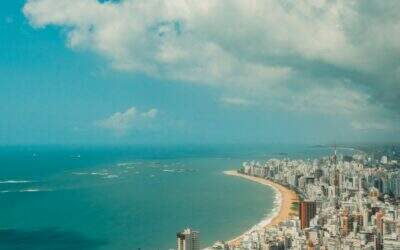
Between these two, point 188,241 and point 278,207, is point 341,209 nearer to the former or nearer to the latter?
point 278,207

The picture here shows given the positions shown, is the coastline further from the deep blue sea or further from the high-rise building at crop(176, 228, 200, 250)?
the high-rise building at crop(176, 228, 200, 250)

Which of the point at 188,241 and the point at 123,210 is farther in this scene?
the point at 123,210

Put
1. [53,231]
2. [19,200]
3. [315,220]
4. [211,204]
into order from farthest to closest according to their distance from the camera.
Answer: [19,200] → [211,204] → [53,231] → [315,220]

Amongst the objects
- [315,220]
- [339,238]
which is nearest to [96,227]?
[315,220]

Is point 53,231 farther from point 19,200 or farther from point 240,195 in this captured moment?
point 240,195

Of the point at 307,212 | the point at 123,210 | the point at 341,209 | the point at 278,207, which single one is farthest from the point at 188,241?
the point at 278,207

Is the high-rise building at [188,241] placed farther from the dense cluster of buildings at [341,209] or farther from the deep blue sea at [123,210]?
the deep blue sea at [123,210]
